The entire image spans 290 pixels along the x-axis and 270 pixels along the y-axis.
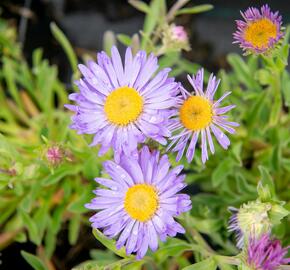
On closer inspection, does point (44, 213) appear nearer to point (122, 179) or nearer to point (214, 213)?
point (214, 213)

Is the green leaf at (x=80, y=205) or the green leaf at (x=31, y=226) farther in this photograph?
the green leaf at (x=31, y=226)

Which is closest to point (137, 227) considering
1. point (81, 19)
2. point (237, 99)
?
point (237, 99)

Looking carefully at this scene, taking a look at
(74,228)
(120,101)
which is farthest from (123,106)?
(74,228)

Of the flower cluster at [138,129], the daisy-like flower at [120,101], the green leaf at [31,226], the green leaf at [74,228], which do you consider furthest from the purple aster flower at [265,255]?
the green leaf at [74,228]

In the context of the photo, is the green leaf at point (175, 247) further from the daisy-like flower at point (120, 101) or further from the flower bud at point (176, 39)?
the flower bud at point (176, 39)

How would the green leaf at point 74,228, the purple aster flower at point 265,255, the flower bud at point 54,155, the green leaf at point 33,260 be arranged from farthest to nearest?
the green leaf at point 74,228 < the green leaf at point 33,260 < the flower bud at point 54,155 < the purple aster flower at point 265,255

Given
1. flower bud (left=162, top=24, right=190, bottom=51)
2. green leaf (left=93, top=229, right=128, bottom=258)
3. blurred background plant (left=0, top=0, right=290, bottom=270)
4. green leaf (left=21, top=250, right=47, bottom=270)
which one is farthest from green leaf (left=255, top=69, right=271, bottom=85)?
green leaf (left=21, top=250, right=47, bottom=270)

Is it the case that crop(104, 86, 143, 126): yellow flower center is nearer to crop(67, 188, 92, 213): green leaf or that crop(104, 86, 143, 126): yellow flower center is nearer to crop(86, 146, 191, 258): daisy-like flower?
crop(86, 146, 191, 258): daisy-like flower

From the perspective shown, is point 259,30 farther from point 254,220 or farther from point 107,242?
point 107,242
